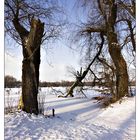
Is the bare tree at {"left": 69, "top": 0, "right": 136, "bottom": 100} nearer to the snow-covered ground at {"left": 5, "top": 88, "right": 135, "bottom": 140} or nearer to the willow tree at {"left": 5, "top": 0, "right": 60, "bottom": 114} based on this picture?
the snow-covered ground at {"left": 5, "top": 88, "right": 135, "bottom": 140}

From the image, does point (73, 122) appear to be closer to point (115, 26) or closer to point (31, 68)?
point (31, 68)

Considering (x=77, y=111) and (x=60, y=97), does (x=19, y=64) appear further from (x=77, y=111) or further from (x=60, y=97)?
(x=77, y=111)

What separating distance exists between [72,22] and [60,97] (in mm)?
724

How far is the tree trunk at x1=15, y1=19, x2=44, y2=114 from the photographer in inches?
117

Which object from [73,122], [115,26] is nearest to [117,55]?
[115,26]

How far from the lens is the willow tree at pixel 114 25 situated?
9.58 feet

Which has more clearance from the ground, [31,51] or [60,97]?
[31,51]

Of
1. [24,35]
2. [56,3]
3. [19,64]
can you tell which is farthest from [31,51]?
[56,3]

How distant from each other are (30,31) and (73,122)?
3.20ft

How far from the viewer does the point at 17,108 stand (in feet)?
10.1

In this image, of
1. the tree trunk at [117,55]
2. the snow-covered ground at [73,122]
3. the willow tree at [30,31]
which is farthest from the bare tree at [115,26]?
the willow tree at [30,31]

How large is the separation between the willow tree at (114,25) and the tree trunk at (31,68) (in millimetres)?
650

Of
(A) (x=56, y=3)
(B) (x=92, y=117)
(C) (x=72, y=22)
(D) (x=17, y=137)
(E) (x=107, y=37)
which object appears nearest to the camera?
(D) (x=17, y=137)

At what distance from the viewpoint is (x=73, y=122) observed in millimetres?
2922
